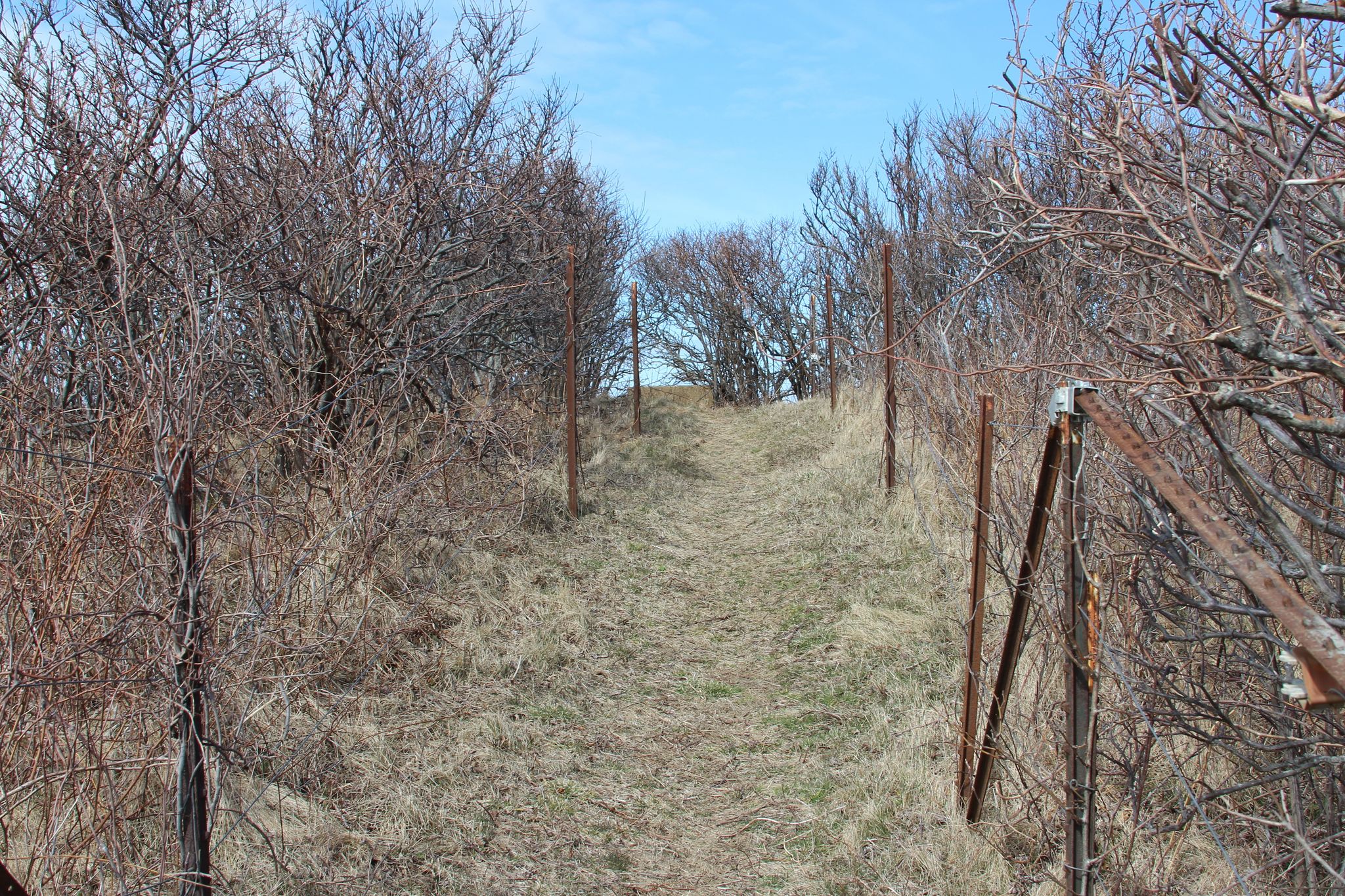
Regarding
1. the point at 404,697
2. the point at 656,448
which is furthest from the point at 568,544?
the point at 656,448

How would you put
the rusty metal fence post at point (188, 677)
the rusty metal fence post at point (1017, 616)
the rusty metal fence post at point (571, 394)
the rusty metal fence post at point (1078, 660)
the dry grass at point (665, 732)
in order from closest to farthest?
the rusty metal fence post at point (188, 677) < the rusty metal fence post at point (1078, 660) < the rusty metal fence post at point (1017, 616) < the dry grass at point (665, 732) < the rusty metal fence post at point (571, 394)

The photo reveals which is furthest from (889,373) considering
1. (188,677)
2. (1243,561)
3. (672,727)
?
(188,677)

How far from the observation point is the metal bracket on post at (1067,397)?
228 cm

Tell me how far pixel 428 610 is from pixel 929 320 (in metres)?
5.09

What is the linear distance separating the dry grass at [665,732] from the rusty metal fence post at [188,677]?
0.30m

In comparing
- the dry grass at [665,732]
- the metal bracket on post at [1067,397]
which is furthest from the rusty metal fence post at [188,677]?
the metal bracket on post at [1067,397]

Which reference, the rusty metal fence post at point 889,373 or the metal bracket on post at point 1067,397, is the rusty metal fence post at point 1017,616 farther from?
the rusty metal fence post at point 889,373

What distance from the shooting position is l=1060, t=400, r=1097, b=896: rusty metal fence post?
2354mm

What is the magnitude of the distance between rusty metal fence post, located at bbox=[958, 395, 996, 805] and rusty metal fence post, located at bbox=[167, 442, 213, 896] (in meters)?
2.51

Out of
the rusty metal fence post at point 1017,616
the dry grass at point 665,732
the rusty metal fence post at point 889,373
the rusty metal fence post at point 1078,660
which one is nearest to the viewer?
the rusty metal fence post at point 1078,660

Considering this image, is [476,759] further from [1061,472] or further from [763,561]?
[763,561]

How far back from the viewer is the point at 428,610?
5371 millimetres

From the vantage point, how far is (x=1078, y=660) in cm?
241

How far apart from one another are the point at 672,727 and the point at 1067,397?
10.5 ft
